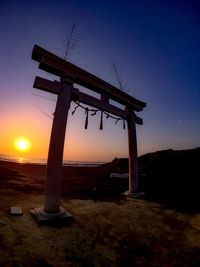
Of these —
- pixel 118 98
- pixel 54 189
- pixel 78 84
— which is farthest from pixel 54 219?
pixel 118 98

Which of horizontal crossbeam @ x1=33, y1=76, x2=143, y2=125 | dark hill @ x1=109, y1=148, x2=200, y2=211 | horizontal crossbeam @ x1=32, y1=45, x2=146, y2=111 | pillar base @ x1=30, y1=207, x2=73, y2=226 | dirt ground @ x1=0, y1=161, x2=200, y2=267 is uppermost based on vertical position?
horizontal crossbeam @ x1=32, y1=45, x2=146, y2=111

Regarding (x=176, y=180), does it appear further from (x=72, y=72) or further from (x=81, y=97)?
(x=72, y=72)

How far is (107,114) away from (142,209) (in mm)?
3674

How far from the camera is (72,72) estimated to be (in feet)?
18.1

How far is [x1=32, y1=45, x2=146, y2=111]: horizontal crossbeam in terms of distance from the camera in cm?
498

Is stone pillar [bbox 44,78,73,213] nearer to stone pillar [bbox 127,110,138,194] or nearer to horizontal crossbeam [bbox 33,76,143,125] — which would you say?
horizontal crossbeam [bbox 33,76,143,125]

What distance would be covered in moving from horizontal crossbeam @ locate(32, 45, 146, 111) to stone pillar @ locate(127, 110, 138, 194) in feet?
4.21

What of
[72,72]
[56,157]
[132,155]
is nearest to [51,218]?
[56,157]

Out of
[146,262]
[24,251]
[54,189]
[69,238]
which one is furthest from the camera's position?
[54,189]

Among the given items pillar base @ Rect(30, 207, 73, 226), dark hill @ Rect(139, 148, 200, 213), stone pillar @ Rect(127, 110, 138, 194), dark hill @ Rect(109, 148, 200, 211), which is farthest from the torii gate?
→ dark hill @ Rect(139, 148, 200, 213)

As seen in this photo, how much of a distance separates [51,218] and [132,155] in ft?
15.8

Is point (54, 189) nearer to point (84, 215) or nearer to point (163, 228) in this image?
point (84, 215)

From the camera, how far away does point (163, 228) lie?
473 centimetres

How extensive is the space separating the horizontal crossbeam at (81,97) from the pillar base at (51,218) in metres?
3.28
